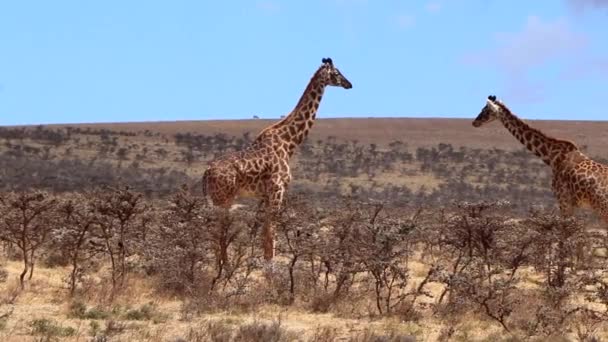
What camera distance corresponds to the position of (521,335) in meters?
10.3

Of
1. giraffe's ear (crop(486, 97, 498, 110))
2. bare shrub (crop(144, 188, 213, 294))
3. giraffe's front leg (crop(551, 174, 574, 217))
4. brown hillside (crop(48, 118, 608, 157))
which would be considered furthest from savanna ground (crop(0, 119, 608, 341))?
brown hillside (crop(48, 118, 608, 157))

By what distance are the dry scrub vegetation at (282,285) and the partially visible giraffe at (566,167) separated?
0.75 metres

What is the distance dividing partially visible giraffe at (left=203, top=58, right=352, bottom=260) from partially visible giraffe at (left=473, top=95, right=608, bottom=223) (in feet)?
12.4

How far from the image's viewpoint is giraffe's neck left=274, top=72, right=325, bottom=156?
15211mm

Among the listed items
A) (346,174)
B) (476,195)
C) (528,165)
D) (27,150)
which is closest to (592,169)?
(476,195)

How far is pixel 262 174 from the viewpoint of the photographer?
14328 mm

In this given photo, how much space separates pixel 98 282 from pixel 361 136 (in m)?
62.5

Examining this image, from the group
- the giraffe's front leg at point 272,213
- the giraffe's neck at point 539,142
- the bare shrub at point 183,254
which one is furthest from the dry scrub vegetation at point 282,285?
the giraffe's neck at point 539,142

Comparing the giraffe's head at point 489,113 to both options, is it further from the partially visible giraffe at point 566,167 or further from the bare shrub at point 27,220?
the bare shrub at point 27,220

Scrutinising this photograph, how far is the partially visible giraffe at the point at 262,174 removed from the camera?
46.0 ft

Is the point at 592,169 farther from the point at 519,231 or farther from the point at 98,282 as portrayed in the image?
the point at 98,282

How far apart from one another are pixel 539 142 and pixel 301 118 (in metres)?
3.95

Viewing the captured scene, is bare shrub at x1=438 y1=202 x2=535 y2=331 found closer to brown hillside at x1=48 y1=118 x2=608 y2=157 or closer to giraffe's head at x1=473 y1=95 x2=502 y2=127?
giraffe's head at x1=473 y1=95 x2=502 y2=127

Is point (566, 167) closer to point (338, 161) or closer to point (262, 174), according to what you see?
point (262, 174)
